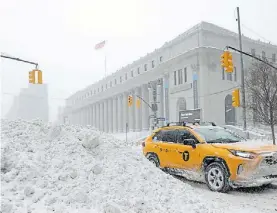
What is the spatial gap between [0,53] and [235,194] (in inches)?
604

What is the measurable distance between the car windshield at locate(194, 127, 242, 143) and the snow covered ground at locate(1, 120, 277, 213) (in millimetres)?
2013

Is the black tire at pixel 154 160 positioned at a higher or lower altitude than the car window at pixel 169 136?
lower

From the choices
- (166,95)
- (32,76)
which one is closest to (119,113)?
(166,95)

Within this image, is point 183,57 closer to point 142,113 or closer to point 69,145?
point 142,113

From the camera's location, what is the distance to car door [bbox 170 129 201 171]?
29.8ft

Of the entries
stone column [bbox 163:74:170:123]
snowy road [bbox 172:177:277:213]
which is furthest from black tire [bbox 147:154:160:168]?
stone column [bbox 163:74:170:123]

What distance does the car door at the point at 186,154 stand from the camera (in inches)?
357

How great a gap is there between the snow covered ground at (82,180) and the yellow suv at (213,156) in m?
0.68

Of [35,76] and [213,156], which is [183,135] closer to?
[213,156]

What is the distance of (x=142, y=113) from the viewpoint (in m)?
61.0

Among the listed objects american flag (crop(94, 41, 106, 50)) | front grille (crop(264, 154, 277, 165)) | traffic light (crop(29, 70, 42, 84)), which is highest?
american flag (crop(94, 41, 106, 50))

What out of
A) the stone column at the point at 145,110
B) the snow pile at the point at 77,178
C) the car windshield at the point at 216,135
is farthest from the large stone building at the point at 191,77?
the snow pile at the point at 77,178

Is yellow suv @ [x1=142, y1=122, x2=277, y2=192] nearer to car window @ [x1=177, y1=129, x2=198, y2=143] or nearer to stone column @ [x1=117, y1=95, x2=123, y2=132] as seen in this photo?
car window @ [x1=177, y1=129, x2=198, y2=143]

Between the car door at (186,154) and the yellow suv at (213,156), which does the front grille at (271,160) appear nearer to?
the yellow suv at (213,156)
